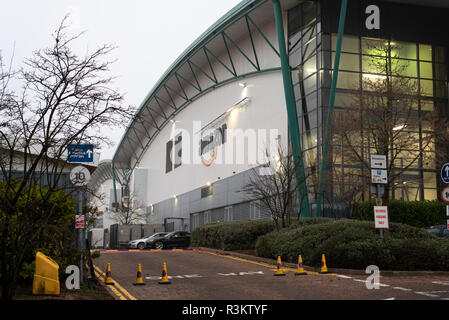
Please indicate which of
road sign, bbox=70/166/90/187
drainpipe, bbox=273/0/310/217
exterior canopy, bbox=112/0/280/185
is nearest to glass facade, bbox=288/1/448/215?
drainpipe, bbox=273/0/310/217

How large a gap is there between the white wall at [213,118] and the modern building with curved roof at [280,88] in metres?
0.11

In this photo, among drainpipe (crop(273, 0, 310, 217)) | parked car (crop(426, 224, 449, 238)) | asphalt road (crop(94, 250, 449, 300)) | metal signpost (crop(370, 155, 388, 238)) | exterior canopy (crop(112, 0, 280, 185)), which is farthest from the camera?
exterior canopy (crop(112, 0, 280, 185))

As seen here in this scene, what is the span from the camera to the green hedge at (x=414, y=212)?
29969 mm

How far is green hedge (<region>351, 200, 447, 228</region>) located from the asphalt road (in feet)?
39.7

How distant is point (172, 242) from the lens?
39.2m

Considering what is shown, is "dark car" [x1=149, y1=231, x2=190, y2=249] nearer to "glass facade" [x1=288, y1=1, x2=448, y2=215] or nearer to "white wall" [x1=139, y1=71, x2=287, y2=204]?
"white wall" [x1=139, y1=71, x2=287, y2=204]

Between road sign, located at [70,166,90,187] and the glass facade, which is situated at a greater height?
the glass facade

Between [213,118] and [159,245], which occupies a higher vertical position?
[213,118]

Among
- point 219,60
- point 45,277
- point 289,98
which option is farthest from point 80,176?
point 219,60

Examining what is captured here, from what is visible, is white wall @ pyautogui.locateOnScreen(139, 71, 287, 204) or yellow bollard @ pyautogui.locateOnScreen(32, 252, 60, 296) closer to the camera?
yellow bollard @ pyautogui.locateOnScreen(32, 252, 60, 296)

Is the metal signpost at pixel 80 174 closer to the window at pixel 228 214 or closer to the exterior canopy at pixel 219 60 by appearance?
the exterior canopy at pixel 219 60

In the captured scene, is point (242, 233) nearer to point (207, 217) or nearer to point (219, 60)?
point (219, 60)

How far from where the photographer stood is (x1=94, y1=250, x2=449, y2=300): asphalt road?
470 inches

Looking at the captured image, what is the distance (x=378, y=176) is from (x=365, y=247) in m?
2.41
